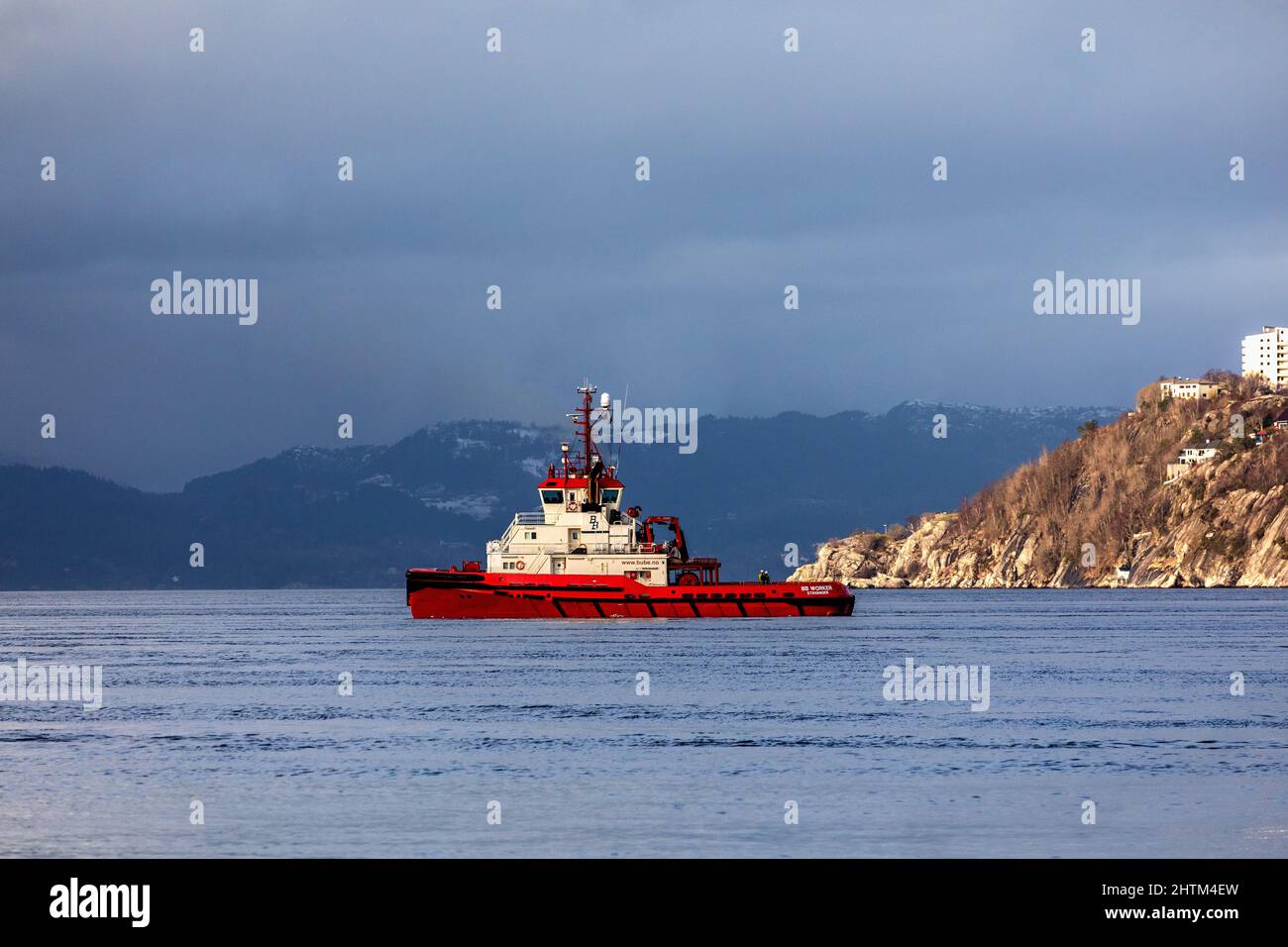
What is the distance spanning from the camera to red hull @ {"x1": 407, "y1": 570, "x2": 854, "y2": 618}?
101062mm

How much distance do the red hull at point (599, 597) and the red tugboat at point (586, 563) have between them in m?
0.06

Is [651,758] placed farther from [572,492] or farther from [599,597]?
[599,597]

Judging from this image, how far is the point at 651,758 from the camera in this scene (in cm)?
3869

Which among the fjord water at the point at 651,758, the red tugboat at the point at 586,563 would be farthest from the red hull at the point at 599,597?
the fjord water at the point at 651,758

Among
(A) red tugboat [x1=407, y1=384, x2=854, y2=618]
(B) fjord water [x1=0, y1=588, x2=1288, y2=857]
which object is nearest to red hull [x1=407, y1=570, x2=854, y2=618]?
(A) red tugboat [x1=407, y1=384, x2=854, y2=618]

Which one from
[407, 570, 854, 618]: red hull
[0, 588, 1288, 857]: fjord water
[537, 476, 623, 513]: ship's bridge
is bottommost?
[0, 588, 1288, 857]: fjord water

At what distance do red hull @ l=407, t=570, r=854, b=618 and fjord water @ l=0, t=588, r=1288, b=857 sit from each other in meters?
19.1

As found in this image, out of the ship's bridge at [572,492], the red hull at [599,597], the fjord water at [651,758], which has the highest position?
the ship's bridge at [572,492]

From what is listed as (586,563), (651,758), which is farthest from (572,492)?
(651,758)

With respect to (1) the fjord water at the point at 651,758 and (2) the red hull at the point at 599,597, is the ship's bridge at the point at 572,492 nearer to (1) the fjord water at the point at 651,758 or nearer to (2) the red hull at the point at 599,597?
(2) the red hull at the point at 599,597

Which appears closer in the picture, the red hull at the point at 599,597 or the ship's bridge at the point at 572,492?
the ship's bridge at the point at 572,492

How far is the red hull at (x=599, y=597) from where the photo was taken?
10106 cm

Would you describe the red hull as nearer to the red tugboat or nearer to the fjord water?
the red tugboat

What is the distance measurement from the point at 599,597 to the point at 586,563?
97.4 inches
